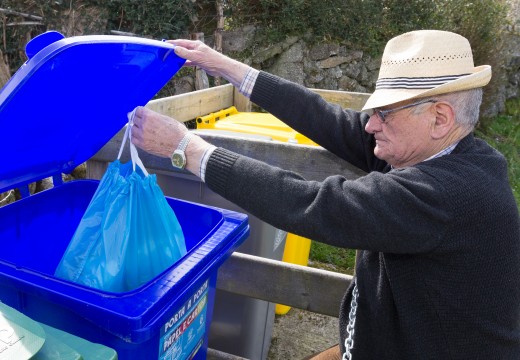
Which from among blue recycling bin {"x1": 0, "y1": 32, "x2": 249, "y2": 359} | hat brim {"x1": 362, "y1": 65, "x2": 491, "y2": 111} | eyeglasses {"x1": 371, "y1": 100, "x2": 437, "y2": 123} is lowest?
blue recycling bin {"x1": 0, "y1": 32, "x2": 249, "y2": 359}

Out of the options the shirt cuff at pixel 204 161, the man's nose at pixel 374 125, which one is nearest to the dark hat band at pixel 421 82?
the man's nose at pixel 374 125

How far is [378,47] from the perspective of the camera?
7375mm

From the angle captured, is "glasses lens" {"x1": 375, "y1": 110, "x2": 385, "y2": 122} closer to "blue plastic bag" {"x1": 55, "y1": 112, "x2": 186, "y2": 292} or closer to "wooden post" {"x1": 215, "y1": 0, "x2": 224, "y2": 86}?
"blue plastic bag" {"x1": 55, "y1": 112, "x2": 186, "y2": 292}

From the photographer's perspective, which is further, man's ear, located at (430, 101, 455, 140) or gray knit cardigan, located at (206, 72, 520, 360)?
man's ear, located at (430, 101, 455, 140)

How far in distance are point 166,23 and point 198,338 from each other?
470cm

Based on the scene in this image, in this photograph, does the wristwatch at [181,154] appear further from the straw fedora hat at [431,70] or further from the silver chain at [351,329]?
the silver chain at [351,329]

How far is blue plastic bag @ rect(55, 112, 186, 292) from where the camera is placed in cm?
140

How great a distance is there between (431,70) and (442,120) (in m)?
0.14

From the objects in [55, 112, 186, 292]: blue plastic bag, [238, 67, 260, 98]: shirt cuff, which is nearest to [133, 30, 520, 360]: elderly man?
[55, 112, 186, 292]: blue plastic bag

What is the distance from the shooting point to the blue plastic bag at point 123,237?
140cm

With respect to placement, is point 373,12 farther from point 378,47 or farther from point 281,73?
point 281,73

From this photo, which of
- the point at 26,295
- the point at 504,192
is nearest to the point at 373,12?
the point at 504,192

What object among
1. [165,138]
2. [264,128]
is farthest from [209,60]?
[264,128]

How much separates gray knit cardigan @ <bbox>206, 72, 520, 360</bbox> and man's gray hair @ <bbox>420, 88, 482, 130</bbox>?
64 mm
